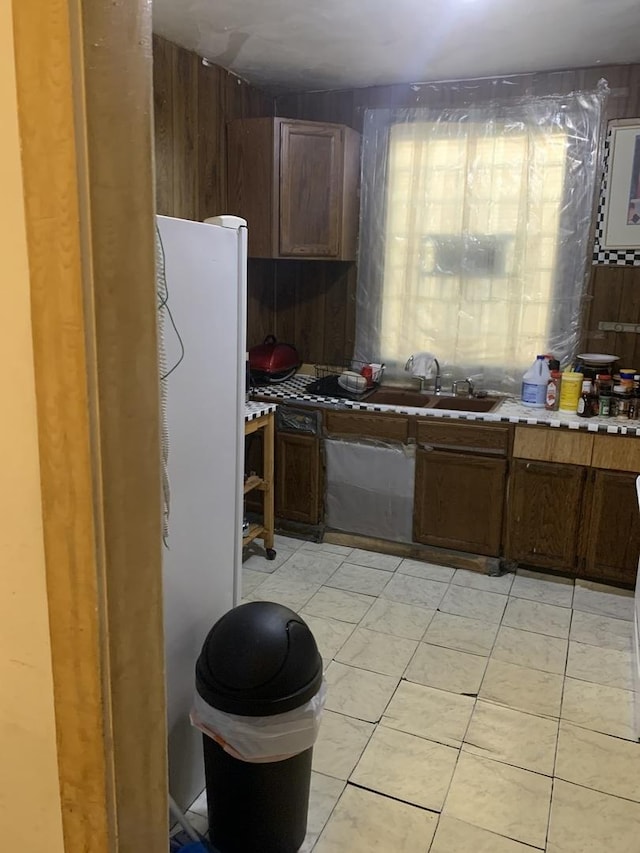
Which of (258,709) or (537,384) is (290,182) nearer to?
(537,384)

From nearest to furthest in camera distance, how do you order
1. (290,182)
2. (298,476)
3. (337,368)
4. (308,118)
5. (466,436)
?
(466,436), (290,182), (298,476), (308,118), (337,368)

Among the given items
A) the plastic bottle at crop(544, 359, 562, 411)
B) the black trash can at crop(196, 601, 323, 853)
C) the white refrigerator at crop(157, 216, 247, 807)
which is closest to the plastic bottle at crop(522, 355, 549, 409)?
the plastic bottle at crop(544, 359, 562, 411)

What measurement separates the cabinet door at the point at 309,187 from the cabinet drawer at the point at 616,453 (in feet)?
5.94

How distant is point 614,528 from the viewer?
3.22 metres

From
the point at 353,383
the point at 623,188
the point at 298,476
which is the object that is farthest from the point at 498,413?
the point at 623,188

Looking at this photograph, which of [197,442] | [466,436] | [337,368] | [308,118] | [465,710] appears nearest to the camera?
[197,442]

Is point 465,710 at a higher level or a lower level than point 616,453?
lower

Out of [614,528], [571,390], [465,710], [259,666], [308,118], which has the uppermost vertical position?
[308,118]

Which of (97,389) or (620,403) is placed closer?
(97,389)

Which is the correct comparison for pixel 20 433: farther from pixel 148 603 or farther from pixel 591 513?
pixel 591 513

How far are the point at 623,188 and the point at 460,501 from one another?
1783 mm

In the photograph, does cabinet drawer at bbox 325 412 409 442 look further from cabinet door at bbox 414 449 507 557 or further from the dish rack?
the dish rack

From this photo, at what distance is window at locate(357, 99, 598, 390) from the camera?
11.7 feet

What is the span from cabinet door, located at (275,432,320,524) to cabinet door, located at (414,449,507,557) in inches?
22.8
